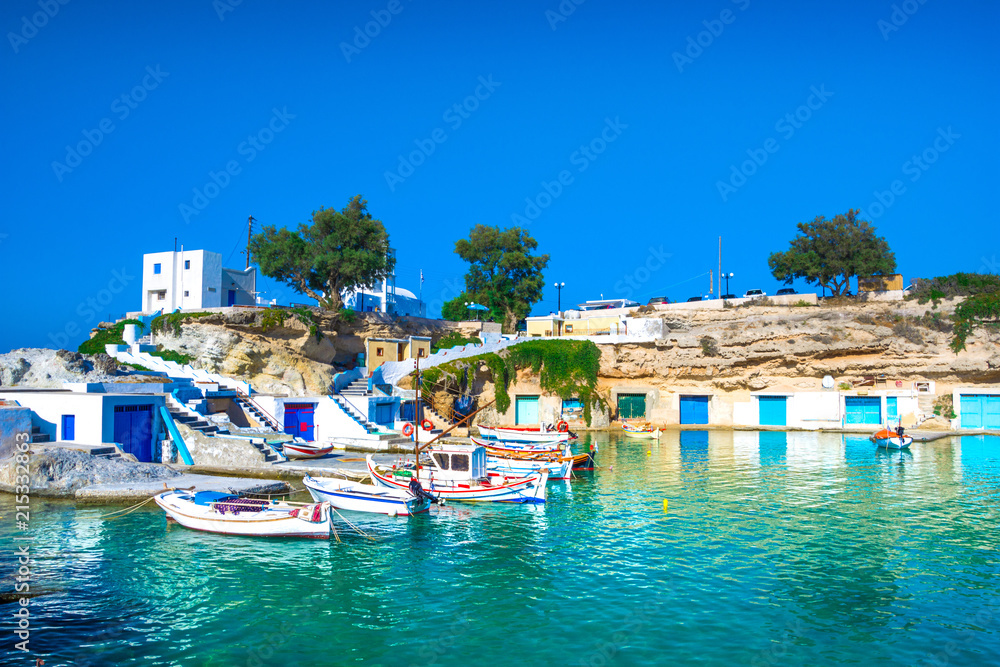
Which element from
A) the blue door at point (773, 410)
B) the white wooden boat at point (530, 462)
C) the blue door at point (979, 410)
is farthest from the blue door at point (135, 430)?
the blue door at point (979, 410)

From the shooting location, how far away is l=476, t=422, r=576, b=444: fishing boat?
3975cm

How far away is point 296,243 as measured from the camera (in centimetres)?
5300

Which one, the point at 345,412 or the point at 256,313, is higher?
the point at 256,313

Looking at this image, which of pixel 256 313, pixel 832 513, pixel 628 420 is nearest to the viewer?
pixel 832 513

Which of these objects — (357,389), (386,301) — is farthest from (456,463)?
(386,301)

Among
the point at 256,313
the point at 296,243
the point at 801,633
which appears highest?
the point at 296,243

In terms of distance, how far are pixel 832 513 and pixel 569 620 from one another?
14.0 m

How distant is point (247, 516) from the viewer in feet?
68.8

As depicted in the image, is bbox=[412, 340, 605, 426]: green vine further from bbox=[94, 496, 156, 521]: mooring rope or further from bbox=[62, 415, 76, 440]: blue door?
bbox=[94, 496, 156, 521]: mooring rope

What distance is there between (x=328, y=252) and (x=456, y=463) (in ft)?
102

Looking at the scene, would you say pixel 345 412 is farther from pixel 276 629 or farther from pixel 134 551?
pixel 276 629

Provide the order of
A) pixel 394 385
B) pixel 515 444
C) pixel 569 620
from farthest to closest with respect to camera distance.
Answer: pixel 394 385, pixel 515 444, pixel 569 620

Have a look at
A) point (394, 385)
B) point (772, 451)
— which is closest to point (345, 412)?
point (394, 385)

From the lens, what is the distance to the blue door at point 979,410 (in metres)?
A: 49.1
